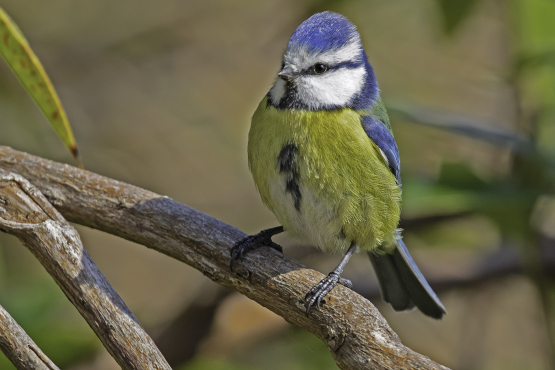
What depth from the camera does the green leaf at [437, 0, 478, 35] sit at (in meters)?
2.29

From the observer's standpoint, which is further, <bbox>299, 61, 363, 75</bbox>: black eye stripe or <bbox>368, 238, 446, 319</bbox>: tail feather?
<bbox>368, 238, 446, 319</bbox>: tail feather

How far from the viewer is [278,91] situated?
1896 mm

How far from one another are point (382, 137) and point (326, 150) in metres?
0.23

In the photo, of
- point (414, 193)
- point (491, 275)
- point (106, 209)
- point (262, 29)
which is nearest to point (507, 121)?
point (491, 275)

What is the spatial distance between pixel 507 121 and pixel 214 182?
82.0 inches

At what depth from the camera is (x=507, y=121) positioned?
4000 millimetres

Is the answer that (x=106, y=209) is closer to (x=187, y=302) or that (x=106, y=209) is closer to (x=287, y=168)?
(x=287, y=168)

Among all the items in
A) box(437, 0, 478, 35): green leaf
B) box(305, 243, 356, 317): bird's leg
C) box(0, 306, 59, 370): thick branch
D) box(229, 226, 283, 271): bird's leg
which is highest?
box(437, 0, 478, 35): green leaf

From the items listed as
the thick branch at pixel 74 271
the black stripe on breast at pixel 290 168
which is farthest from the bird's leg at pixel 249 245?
the thick branch at pixel 74 271

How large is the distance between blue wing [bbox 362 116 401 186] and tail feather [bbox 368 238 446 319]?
346mm

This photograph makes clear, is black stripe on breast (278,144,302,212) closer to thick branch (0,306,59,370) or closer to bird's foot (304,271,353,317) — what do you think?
bird's foot (304,271,353,317)

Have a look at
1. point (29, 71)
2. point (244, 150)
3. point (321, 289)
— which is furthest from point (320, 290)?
point (244, 150)

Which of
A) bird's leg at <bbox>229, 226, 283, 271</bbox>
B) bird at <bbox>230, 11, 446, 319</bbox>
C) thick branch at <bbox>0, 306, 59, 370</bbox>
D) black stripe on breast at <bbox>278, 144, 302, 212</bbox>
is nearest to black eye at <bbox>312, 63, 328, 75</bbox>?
bird at <bbox>230, 11, 446, 319</bbox>

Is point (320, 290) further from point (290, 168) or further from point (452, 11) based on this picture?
point (452, 11)
